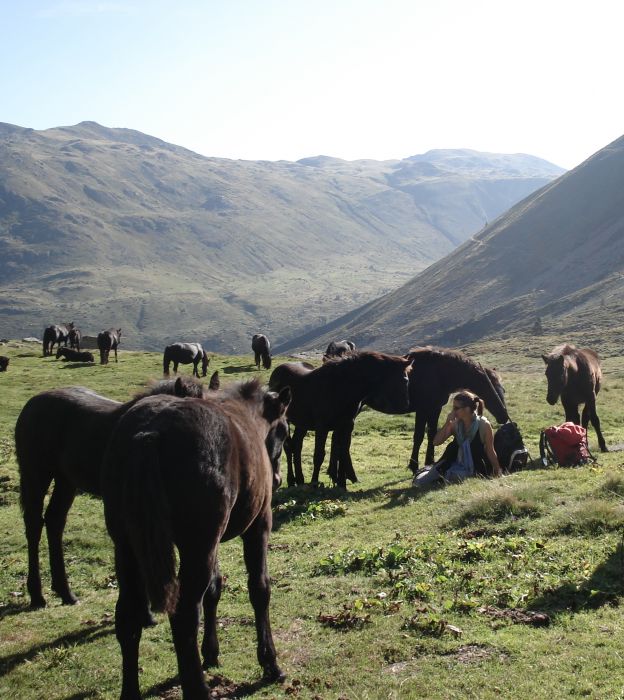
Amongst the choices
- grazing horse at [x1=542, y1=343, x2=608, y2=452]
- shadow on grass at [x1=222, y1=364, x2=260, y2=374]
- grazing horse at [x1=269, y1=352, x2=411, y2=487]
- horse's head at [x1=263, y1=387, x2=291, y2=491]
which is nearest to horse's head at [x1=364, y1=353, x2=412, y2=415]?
grazing horse at [x1=269, y1=352, x2=411, y2=487]

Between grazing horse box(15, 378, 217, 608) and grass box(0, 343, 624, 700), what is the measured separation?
57 centimetres

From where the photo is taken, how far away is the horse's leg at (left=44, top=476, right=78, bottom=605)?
8484mm

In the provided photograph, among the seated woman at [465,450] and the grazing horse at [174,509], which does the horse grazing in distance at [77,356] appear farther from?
the grazing horse at [174,509]

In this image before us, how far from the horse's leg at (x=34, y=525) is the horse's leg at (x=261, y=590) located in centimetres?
343

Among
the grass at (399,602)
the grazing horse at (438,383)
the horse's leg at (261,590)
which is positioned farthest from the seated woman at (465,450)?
the horse's leg at (261,590)

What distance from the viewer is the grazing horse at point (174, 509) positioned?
16.9 ft

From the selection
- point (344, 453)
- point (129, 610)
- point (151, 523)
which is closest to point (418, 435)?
point (344, 453)

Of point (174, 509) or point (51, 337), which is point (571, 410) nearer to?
point (174, 509)

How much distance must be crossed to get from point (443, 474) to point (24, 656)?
327 inches

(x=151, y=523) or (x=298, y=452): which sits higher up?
(x=151, y=523)

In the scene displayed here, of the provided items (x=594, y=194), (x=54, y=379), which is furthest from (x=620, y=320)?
(x=594, y=194)

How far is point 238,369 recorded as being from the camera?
36.1 m

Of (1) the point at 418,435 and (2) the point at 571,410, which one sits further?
(2) the point at 571,410

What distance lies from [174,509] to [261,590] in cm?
152
